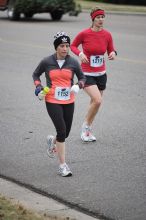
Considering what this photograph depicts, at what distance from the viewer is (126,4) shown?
136 feet

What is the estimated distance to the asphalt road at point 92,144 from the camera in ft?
24.6

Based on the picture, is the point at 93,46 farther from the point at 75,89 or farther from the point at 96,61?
the point at 75,89

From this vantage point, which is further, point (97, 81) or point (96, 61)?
point (97, 81)

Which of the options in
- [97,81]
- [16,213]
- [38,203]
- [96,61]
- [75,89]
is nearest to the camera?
[16,213]

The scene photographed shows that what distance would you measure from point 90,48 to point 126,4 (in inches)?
1256

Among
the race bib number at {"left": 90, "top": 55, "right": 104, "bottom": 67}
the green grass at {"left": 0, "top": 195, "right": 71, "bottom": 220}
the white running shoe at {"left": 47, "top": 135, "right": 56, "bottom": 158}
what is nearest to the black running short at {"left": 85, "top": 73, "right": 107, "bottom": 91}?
the race bib number at {"left": 90, "top": 55, "right": 104, "bottom": 67}

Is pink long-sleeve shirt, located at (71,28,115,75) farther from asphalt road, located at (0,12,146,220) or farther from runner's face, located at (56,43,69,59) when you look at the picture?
runner's face, located at (56,43,69,59)

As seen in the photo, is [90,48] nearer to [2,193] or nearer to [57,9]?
[2,193]

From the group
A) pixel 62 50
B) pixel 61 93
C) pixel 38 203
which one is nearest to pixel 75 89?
pixel 61 93

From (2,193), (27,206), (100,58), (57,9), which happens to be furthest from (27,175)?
(57,9)

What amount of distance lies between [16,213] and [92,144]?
369 cm

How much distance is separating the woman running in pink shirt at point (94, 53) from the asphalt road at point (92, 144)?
1.94 ft

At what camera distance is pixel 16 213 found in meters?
6.37

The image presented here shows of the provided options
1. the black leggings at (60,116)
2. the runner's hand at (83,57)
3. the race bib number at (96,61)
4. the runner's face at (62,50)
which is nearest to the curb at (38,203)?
the black leggings at (60,116)
